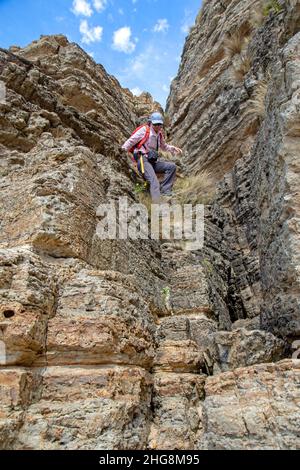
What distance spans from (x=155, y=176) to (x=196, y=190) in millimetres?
2025

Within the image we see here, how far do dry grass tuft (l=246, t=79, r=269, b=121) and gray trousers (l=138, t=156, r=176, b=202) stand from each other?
7.95ft

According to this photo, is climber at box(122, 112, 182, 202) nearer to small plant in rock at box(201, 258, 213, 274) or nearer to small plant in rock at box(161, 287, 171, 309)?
small plant in rock at box(201, 258, 213, 274)

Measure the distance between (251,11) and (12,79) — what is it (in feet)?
28.4

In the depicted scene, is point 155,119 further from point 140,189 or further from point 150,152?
point 140,189

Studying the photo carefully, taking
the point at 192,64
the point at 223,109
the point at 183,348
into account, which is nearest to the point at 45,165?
Answer: the point at 183,348

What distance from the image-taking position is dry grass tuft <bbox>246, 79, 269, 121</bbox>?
7.76 meters

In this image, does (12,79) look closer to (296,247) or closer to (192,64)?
(296,247)

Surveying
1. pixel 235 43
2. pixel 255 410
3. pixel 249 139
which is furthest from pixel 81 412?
pixel 235 43

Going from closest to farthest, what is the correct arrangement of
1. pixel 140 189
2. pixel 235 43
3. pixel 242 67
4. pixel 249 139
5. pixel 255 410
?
pixel 255 410
pixel 140 189
pixel 249 139
pixel 242 67
pixel 235 43

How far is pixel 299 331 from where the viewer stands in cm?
290

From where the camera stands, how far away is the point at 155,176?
6598 millimetres

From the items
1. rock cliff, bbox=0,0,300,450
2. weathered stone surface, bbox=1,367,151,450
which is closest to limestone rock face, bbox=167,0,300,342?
rock cliff, bbox=0,0,300,450

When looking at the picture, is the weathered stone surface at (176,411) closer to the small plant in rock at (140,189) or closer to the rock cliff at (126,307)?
the rock cliff at (126,307)
